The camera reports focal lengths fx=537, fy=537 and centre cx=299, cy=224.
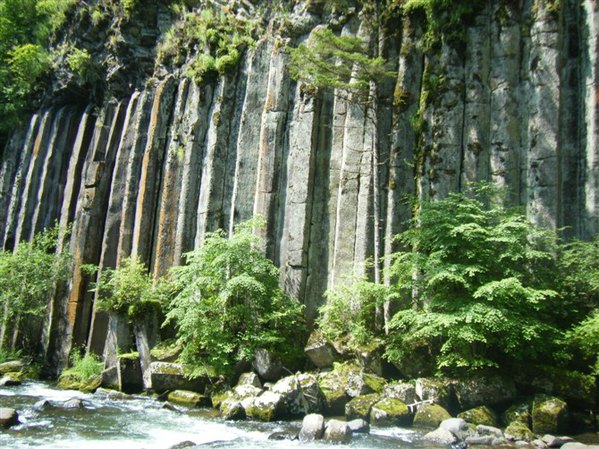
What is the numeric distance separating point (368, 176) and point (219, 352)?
698cm

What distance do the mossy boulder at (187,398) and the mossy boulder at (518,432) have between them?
7521 millimetres

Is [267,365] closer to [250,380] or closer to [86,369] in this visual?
[250,380]

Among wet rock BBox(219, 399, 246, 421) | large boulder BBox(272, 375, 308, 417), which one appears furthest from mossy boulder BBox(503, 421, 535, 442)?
wet rock BBox(219, 399, 246, 421)

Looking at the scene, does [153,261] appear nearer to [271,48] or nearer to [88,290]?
[88,290]

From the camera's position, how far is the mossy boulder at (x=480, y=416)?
11039mm

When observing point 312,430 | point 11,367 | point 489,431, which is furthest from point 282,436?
point 11,367

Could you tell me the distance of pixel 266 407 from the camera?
12070 mm

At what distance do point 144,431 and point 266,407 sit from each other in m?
2.65

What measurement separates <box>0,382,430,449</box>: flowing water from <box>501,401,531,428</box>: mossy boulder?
6.32 feet

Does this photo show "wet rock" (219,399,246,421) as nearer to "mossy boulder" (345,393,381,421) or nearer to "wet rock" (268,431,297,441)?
"wet rock" (268,431,297,441)

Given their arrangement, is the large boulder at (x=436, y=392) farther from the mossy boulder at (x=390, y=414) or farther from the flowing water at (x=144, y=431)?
the flowing water at (x=144, y=431)

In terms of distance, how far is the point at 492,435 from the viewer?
403 inches

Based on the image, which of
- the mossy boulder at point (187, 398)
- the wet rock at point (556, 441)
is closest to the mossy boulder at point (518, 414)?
the wet rock at point (556, 441)

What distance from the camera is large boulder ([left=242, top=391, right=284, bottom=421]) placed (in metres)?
12.0
